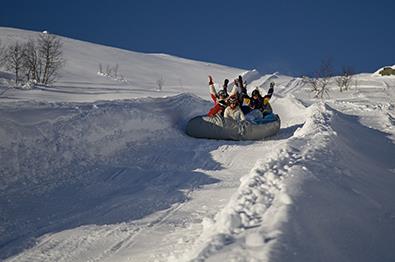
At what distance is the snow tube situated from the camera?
40.1ft

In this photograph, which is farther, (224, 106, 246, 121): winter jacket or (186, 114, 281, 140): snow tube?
(224, 106, 246, 121): winter jacket

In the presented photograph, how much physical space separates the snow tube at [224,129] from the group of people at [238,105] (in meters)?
0.27

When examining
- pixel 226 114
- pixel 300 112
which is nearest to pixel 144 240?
pixel 226 114

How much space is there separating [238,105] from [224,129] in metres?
1.14

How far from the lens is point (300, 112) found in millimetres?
18062

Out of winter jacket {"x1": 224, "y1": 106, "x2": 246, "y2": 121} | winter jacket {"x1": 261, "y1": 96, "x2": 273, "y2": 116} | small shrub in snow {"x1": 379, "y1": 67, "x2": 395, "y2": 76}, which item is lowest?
winter jacket {"x1": 224, "y1": 106, "x2": 246, "y2": 121}

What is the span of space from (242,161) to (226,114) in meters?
3.37

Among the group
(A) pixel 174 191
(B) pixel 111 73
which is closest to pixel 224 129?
(A) pixel 174 191

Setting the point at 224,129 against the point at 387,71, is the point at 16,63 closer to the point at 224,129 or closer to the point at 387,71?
the point at 224,129

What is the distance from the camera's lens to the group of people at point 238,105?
12727 mm

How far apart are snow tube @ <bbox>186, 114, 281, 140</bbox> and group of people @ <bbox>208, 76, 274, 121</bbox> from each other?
273 millimetres

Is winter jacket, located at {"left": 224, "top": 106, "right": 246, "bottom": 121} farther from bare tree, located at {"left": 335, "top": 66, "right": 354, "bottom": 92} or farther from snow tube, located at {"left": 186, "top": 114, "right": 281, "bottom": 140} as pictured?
bare tree, located at {"left": 335, "top": 66, "right": 354, "bottom": 92}

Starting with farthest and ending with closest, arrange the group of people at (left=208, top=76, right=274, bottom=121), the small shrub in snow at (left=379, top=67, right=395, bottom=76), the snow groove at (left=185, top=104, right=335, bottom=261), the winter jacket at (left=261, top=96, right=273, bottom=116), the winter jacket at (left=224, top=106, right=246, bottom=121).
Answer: the small shrub in snow at (left=379, top=67, right=395, bottom=76) < the winter jacket at (left=261, top=96, right=273, bottom=116) < the group of people at (left=208, top=76, right=274, bottom=121) < the winter jacket at (left=224, top=106, right=246, bottom=121) < the snow groove at (left=185, top=104, right=335, bottom=261)

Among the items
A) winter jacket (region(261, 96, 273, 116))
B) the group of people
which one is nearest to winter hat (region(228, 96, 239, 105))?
the group of people
